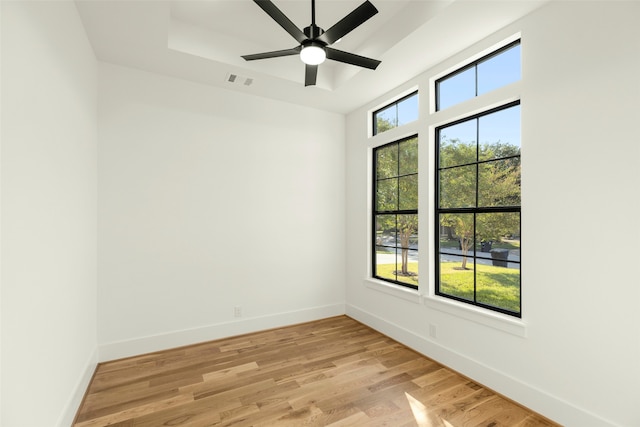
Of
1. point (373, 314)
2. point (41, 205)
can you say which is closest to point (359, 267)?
point (373, 314)

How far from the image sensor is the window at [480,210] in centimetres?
261

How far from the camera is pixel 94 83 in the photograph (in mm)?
2986

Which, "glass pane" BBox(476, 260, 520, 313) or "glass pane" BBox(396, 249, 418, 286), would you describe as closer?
"glass pane" BBox(476, 260, 520, 313)

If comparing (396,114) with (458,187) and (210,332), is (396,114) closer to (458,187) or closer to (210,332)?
(458,187)

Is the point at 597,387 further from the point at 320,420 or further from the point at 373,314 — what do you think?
the point at 373,314

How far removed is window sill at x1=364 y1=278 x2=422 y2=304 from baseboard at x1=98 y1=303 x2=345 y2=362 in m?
0.77

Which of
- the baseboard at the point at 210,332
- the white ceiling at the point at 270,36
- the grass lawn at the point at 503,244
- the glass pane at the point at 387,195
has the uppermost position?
the white ceiling at the point at 270,36

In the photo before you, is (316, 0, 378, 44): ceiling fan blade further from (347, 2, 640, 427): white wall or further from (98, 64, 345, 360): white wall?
(98, 64, 345, 360): white wall

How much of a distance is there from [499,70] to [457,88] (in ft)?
1.39

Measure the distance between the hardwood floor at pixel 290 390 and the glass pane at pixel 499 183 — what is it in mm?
1632

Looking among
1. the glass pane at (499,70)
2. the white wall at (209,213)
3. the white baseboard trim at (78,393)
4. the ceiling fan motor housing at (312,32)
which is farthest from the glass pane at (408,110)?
the white baseboard trim at (78,393)

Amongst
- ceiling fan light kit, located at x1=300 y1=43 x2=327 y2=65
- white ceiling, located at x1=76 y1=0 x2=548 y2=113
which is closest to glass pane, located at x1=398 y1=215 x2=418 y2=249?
white ceiling, located at x1=76 y1=0 x2=548 y2=113

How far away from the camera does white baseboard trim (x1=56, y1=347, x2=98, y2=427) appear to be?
6.67 ft

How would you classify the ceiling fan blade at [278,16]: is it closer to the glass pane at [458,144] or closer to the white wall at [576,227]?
the white wall at [576,227]
